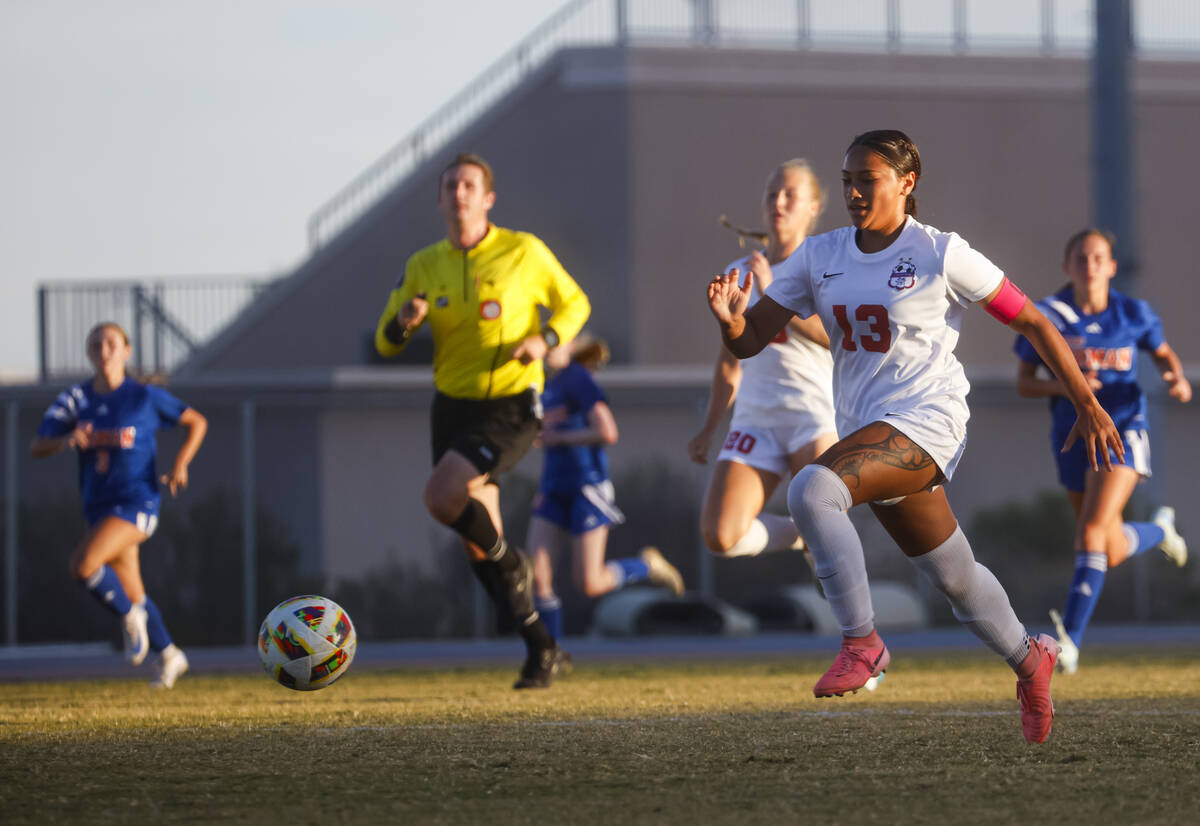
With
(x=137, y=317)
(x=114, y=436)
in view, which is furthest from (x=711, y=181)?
(x=114, y=436)

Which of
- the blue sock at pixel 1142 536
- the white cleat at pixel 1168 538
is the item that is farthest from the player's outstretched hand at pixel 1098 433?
the white cleat at pixel 1168 538

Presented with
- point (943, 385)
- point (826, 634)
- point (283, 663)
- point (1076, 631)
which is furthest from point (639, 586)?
point (943, 385)

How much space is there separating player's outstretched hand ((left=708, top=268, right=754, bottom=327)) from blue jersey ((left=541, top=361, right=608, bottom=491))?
4.69 metres

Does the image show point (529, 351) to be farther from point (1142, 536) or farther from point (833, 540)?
point (1142, 536)

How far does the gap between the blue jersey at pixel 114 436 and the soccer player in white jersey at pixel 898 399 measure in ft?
15.4

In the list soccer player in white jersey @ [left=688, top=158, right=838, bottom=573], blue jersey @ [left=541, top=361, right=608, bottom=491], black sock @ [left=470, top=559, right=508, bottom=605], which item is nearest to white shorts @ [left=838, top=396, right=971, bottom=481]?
soccer player in white jersey @ [left=688, top=158, right=838, bottom=573]

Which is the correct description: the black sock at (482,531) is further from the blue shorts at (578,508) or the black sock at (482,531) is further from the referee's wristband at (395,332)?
the blue shorts at (578,508)

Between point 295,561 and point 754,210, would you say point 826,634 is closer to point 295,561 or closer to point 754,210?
point 295,561

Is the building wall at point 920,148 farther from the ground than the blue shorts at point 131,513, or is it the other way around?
the building wall at point 920,148

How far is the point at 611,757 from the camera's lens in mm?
4969

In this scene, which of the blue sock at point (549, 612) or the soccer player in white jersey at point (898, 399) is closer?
the soccer player in white jersey at point (898, 399)

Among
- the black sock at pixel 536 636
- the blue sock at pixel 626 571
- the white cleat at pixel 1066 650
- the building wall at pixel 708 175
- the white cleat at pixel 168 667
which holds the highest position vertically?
the building wall at pixel 708 175

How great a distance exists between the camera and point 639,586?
17750mm

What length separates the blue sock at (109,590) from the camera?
874cm
